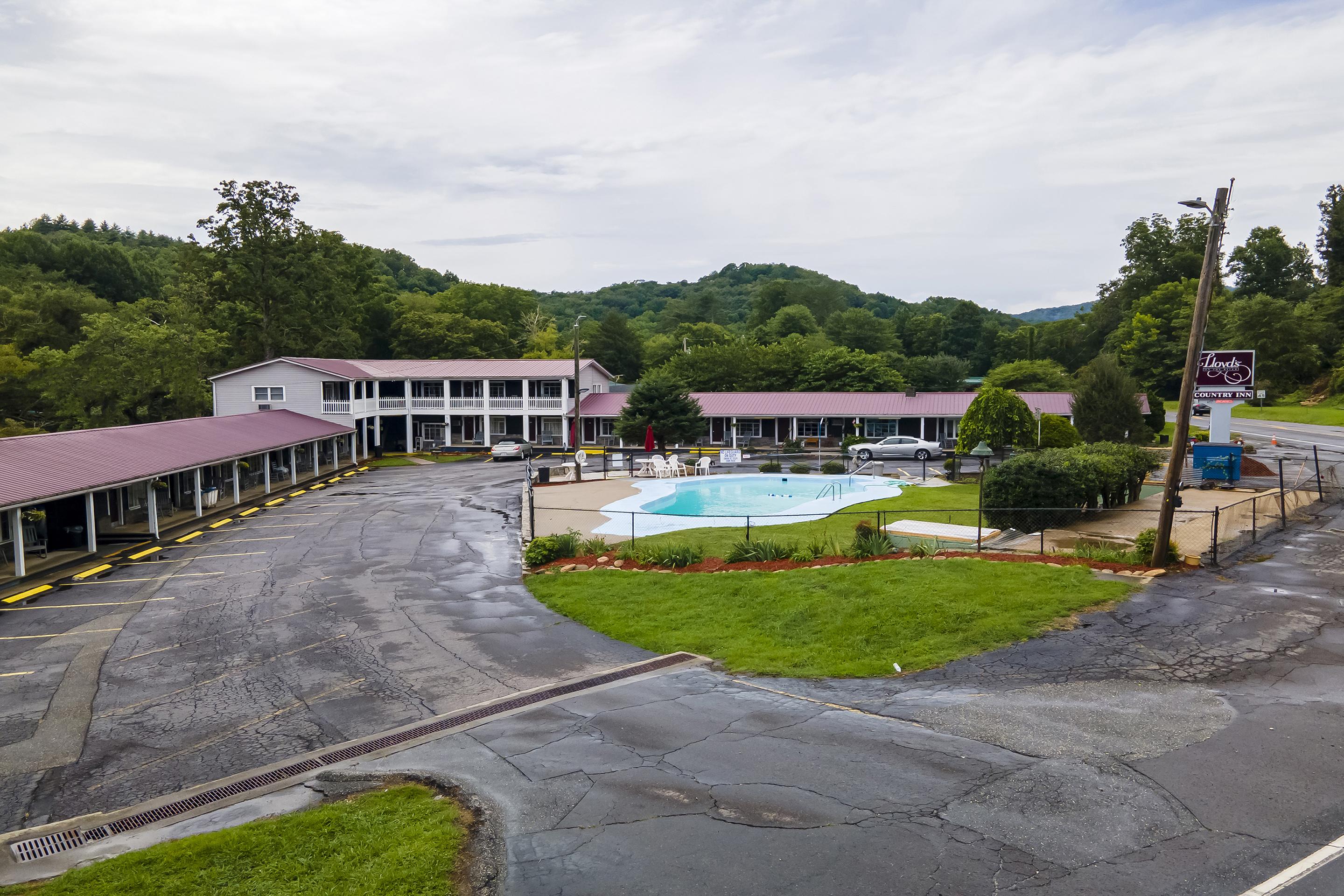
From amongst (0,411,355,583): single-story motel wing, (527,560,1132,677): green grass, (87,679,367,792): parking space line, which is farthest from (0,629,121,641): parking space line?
(527,560,1132,677): green grass

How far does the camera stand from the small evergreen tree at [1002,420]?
129ft

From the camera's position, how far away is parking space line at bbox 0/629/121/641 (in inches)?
660

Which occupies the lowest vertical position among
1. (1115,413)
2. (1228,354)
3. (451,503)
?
(451,503)

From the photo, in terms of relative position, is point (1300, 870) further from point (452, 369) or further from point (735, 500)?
point (452, 369)

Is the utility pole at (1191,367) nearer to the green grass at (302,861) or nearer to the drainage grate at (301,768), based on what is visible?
the drainage grate at (301,768)

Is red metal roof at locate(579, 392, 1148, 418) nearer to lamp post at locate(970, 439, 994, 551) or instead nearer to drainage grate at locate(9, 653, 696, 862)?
lamp post at locate(970, 439, 994, 551)

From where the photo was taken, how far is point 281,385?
55.3m

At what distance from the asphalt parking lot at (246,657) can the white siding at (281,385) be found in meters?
29.7

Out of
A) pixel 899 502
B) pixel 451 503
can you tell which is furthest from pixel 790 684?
pixel 451 503

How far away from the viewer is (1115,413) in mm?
46188

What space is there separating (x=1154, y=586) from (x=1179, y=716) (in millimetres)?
6643

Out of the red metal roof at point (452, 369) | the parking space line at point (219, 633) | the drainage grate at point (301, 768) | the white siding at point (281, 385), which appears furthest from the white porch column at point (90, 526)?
the red metal roof at point (452, 369)

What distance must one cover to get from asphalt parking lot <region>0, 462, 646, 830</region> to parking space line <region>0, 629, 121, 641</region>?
0.16 feet

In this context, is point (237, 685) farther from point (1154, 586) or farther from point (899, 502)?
point (899, 502)
